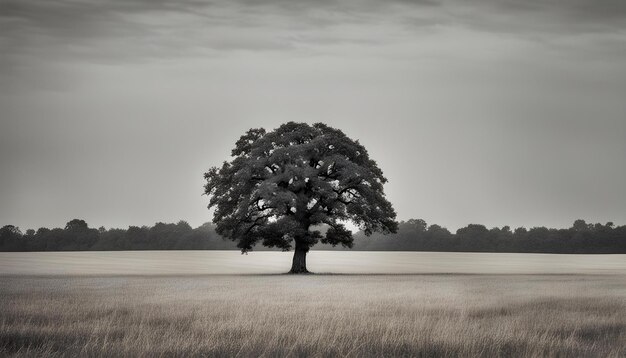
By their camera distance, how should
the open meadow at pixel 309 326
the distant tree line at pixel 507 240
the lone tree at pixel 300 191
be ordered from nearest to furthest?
1. the open meadow at pixel 309 326
2. the lone tree at pixel 300 191
3. the distant tree line at pixel 507 240

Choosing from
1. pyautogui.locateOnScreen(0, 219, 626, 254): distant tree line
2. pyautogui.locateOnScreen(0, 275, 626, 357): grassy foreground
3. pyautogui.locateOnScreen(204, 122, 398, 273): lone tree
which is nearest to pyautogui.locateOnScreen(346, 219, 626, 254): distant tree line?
pyautogui.locateOnScreen(0, 219, 626, 254): distant tree line

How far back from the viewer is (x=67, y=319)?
63.1 feet

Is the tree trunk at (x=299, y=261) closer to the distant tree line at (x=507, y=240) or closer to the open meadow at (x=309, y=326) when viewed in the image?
the open meadow at (x=309, y=326)

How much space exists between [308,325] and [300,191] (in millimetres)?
39745

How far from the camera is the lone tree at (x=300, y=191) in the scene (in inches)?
2157

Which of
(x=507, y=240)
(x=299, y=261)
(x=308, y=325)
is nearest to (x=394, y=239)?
(x=507, y=240)

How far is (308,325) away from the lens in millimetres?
17391

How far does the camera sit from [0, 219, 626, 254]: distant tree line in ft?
452

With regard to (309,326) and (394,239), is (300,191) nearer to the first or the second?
(309,326)

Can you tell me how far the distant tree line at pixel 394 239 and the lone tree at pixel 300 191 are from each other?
9322 cm

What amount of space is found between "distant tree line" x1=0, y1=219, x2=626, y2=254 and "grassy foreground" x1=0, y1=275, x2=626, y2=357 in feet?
383

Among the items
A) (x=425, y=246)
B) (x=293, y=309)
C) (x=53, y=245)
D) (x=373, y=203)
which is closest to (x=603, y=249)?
(x=425, y=246)

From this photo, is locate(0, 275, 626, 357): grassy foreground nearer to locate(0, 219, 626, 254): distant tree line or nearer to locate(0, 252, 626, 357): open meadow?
locate(0, 252, 626, 357): open meadow

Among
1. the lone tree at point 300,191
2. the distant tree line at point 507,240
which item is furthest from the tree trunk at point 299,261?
the distant tree line at point 507,240
